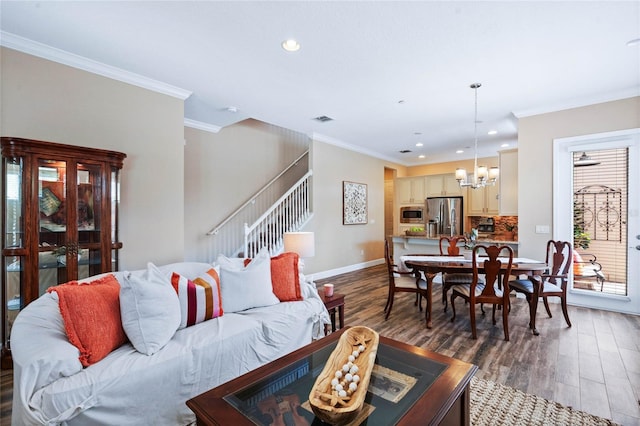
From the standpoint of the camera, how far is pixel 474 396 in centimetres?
214

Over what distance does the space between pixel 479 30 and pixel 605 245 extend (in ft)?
11.5

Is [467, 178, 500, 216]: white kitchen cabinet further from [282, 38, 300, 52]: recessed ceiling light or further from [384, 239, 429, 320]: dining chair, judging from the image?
[282, 38, 300, 52]: recessed ceiling light

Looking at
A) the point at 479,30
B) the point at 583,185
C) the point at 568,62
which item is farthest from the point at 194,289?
the point at 583,185

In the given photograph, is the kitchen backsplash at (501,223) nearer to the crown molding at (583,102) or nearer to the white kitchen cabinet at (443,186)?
the white kitchen cabinet at (443,186)

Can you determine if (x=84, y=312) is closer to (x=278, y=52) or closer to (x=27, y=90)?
(x=27, y=90)

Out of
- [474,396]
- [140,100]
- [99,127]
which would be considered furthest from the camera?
[140,100]

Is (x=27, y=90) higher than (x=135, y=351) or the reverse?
higher

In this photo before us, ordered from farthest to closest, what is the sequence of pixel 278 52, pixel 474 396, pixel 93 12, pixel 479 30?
pixel 278 52 < pixel 479 30 < pixel 93 12 < pixel 474 396

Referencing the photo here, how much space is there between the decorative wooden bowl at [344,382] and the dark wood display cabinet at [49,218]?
99.8 inches

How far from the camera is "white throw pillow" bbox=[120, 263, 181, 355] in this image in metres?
1.81

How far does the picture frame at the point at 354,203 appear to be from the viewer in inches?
264

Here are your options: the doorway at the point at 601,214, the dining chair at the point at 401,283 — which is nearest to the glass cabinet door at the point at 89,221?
the dining chair at the point at 401,283

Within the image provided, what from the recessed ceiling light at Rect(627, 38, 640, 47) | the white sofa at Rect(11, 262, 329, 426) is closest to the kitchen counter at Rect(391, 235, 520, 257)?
the recessed ceiling light at Rect(627, 38, 640, 47)

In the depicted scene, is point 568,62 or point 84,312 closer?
point 84,312
